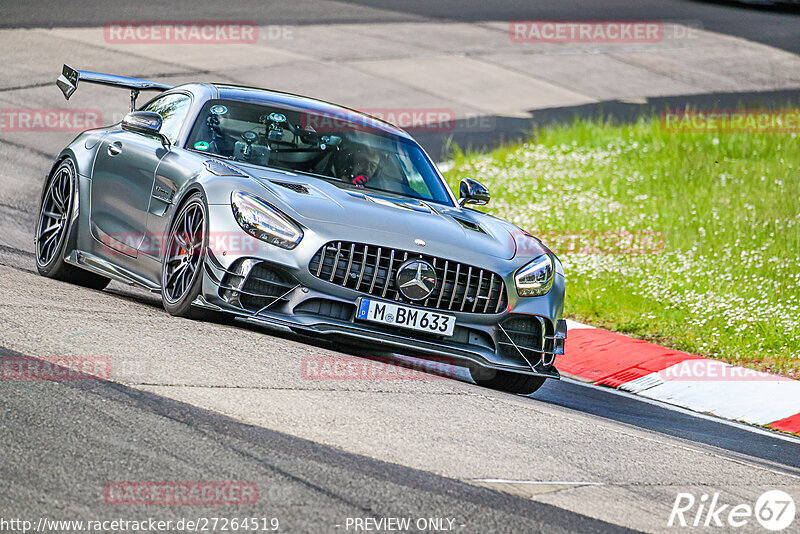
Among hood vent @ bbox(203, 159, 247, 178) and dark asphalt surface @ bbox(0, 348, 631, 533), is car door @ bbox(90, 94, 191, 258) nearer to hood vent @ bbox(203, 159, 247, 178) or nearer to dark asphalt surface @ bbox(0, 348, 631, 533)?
hood vent @ bbox(203, 159, 247, 178)

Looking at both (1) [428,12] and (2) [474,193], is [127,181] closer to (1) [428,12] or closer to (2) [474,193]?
(2) [474,193]

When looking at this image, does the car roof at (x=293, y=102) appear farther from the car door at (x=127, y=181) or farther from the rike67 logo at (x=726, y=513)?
the rike67 logo at (x=726, y=513)

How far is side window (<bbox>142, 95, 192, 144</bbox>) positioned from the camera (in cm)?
780

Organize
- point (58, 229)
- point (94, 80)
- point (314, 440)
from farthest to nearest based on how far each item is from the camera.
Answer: point (94, 80) < point (58, 229) < point (314, 440)

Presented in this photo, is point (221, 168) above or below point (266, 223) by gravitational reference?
above

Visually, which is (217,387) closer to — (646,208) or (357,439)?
(357,439)

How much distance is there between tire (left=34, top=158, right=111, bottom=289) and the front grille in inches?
105

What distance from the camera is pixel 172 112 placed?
8094 mm

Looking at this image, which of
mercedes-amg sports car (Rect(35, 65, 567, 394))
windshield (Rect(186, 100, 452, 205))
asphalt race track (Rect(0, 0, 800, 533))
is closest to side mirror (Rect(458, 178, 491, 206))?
mercedes-amg sports car (Rect(35, 65, 567, 394))

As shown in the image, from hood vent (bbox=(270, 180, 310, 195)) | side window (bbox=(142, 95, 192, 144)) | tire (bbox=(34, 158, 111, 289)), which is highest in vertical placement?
side window (bbox=(142, 95, 192, 144))

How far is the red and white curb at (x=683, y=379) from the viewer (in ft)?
26.2

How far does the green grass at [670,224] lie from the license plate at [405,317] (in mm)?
3558

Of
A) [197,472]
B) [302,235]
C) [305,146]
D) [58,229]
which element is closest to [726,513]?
[197,472]

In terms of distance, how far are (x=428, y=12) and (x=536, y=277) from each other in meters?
20.7
